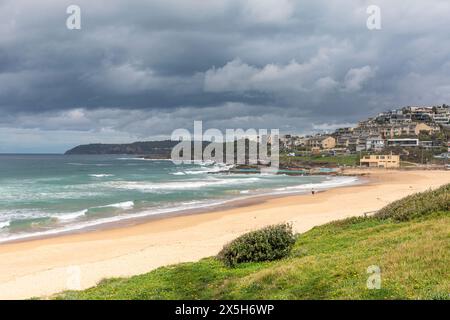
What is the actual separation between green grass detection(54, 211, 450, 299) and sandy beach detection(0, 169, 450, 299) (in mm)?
3824

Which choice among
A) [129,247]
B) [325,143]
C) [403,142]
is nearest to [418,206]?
[129,247]

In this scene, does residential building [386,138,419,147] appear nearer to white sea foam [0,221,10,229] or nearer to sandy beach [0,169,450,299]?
sandy beach [0,169,450,299]

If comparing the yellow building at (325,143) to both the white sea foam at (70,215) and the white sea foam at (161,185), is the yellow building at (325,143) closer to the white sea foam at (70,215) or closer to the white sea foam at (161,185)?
the white sea foam at (161,185)

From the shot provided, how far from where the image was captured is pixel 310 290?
917 centimetres

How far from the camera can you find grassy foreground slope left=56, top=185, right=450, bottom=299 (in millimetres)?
8492

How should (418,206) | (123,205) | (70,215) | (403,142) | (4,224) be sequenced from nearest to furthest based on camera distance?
(418,206) < (4,224) < (70,215) < (123,205) < (403,142)

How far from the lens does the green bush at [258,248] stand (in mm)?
13258

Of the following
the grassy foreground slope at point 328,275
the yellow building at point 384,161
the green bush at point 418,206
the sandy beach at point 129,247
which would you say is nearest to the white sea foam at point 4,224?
the sandy beach at point 129,247

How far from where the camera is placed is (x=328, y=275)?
986cm

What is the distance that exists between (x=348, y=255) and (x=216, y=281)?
12.0 ft

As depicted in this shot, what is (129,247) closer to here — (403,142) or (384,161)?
(384,161)

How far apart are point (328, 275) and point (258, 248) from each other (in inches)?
149
